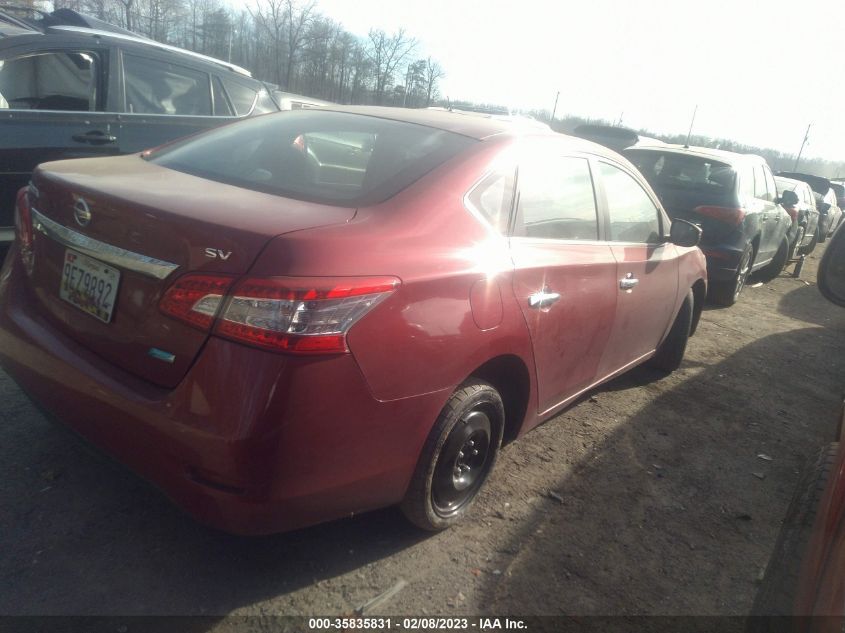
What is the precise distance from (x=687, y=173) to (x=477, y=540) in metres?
5.99

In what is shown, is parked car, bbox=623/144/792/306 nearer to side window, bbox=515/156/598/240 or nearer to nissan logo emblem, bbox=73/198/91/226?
side window, bbox=515/156/598/240

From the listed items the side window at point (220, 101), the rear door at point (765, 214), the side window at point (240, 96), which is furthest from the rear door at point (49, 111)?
the rear door at point (765, 214)

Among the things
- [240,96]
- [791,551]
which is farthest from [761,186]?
[791,551]

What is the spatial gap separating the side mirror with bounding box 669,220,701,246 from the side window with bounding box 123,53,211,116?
398cm

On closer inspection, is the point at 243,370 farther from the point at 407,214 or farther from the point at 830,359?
the point at 830,359

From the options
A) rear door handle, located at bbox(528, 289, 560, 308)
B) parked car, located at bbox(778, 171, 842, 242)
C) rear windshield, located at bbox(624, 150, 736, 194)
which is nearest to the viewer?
rear door handle, located at bbox(528, 289, 560, 308)

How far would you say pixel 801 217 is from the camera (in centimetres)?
1160

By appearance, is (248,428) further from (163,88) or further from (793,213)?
(793,213)

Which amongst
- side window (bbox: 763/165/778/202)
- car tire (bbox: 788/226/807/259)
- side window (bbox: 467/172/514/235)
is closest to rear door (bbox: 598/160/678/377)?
side window (bbox: 467/172/514/235)

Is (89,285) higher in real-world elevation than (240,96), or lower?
lower

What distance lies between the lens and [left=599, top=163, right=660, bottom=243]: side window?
11.5 feet

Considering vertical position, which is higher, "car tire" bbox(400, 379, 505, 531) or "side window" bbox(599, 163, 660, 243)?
"side window" bbox(599, 163, 660, 243)

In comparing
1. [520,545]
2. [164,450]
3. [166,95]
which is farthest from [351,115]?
[166,95]

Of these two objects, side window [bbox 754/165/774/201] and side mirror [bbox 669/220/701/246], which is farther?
side window [bbox 754/165/774/201]
